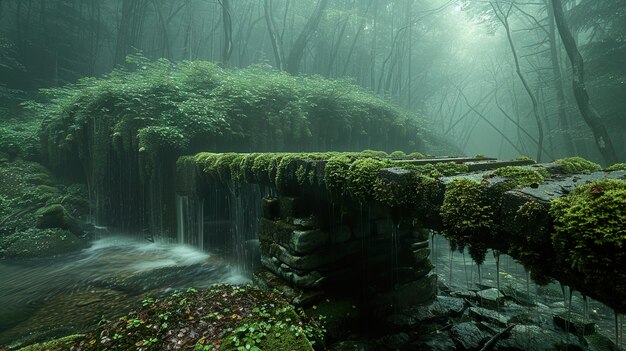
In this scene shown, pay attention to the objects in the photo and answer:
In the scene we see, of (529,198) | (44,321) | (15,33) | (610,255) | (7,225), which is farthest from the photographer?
(15,33)

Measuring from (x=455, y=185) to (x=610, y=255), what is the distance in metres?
1.11

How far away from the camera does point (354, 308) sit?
15.6 ft

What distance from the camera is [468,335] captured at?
4664 mm

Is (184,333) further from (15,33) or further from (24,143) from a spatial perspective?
(15,33)

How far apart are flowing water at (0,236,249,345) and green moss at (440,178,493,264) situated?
228 inches

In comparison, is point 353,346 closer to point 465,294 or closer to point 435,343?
point 435,343

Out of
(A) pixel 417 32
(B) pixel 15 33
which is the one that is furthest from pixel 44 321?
(A) pixel 417 32

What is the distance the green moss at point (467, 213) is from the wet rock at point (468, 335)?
9.25 ft

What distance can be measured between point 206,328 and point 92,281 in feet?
18.1

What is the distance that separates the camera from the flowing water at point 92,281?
5.23 meters

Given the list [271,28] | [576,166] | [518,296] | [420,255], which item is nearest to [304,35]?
[271,28]

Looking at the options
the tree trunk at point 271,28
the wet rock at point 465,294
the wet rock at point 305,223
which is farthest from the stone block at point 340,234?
the tree trunk at point 271,28

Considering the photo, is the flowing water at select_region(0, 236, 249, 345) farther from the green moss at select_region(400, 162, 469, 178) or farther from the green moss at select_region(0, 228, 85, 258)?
the green moss at select_region(400, 162, 469, 178)

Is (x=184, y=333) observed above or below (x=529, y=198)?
below
